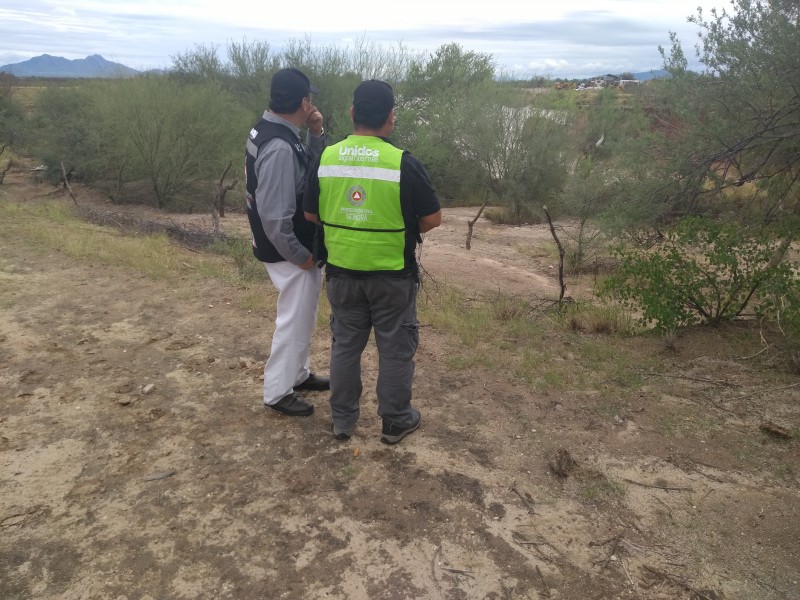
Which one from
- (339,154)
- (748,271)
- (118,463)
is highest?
(339,154)

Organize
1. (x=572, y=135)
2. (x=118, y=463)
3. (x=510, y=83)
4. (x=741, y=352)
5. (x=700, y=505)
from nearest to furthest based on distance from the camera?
(x=700, y=505), (x=118, y=463), (x=741, y=352), (x=572, y=135), (x=510, y=83)

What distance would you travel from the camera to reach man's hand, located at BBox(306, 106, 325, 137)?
339cm

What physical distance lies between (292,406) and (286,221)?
1.10m

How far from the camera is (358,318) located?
3.11 metres

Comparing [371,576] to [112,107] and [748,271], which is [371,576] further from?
[112,107]

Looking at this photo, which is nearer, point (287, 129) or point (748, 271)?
point (287, 129)

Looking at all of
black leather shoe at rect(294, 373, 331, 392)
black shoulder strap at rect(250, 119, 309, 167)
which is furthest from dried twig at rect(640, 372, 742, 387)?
black shoulder strap at rect(250, 119, 309, 167)

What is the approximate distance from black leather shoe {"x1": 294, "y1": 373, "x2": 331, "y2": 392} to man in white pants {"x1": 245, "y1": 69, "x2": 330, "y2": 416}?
304 mm

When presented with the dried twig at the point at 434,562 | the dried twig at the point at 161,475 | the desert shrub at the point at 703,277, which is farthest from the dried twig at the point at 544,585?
the desert shrub at the point at 703,277

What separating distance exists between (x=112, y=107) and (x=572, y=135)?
1252cm

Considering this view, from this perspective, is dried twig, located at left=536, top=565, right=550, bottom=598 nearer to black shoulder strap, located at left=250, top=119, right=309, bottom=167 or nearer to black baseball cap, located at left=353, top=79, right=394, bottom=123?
black baseball cap, located at left=353, top=79, right=394, bottom=123

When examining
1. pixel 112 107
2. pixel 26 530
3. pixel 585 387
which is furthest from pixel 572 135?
pixel 26 530

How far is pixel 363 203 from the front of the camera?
2846mm

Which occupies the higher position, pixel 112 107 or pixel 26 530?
pixel 112 107
